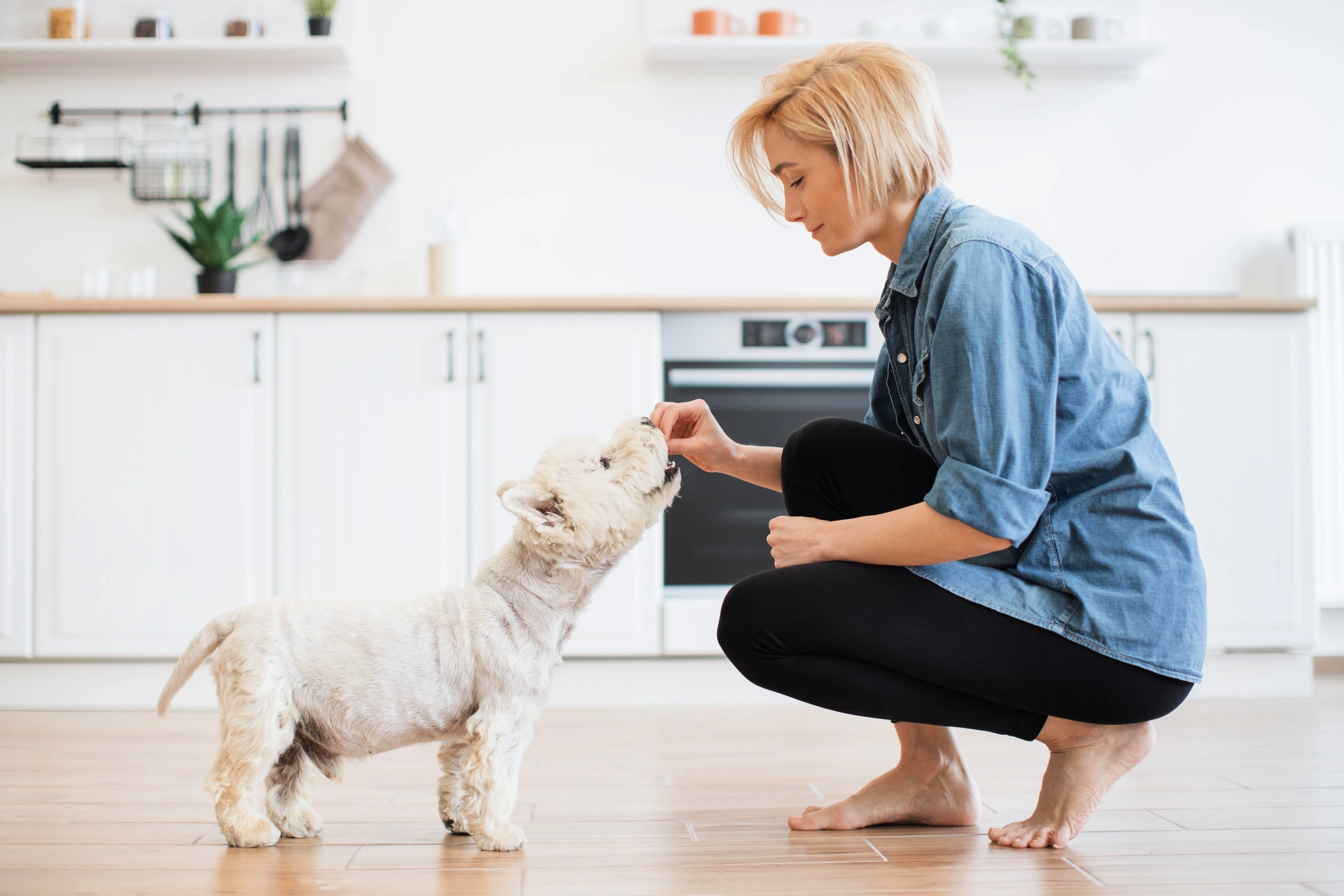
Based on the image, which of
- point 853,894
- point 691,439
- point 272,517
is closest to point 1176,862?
→ point 853,894

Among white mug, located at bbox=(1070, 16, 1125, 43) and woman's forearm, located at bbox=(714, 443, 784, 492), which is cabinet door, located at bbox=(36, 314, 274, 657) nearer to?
woman's forearm, located at bbox=(714, 443, 784, 492)

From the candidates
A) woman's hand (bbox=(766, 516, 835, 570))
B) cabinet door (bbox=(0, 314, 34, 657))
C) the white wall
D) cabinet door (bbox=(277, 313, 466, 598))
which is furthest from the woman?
cabinet door (bbox=(0, 314, 34, 657))

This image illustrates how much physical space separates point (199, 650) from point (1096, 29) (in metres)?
3.10

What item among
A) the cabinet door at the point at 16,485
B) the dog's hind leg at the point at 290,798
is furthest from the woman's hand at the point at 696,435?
the cabinet door at the point at 16,485

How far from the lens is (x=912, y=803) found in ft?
4.63

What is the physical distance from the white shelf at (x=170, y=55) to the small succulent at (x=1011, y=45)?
80.7 inches

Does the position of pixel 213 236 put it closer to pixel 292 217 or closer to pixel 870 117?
pixel 292 217

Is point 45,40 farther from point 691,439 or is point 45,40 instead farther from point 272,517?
point 691,439

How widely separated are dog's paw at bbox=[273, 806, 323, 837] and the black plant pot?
1945 millimetres

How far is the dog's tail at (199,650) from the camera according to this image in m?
1.33

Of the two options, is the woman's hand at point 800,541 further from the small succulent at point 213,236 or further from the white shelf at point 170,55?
the white shelf at point 170,55

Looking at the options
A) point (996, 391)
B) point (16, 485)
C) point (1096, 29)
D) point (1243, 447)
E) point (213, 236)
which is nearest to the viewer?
point (996, 391)

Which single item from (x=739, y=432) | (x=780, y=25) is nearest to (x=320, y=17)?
(x=780, y=25)

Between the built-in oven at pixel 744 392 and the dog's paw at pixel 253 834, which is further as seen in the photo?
the built-in oven at pixel 744 392
